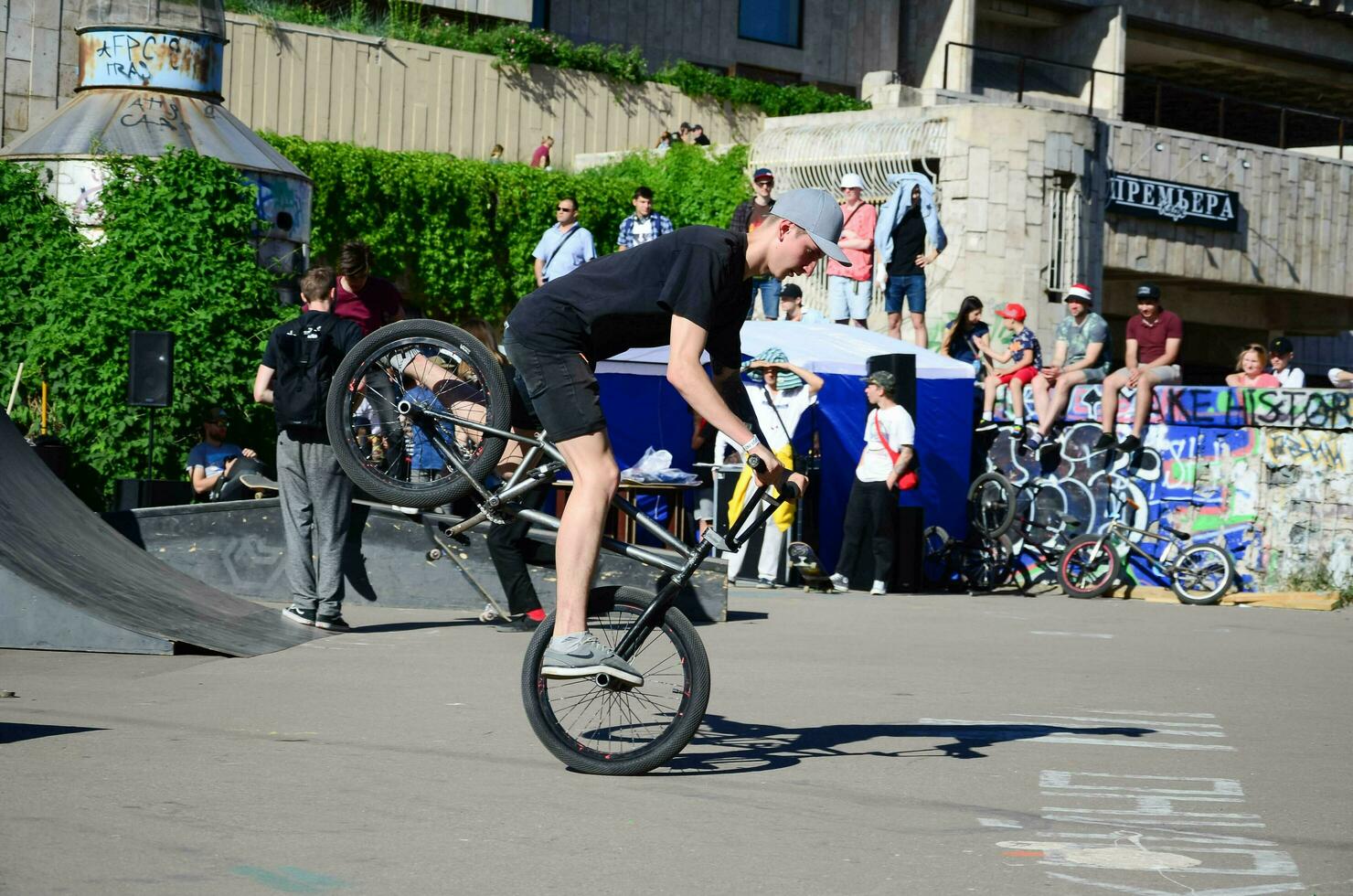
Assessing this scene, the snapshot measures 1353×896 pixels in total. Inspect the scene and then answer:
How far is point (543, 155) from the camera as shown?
91.2 ft

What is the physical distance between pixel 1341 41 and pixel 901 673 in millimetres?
40244

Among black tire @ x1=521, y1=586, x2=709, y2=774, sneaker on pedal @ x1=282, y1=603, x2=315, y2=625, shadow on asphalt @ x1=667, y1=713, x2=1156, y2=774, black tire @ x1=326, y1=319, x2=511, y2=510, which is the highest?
black tire @ x1=326, y1=319, x2=511, y2=510

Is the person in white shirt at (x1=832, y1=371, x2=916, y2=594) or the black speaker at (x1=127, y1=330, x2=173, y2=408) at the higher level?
the black speaker at (x1=127, y1=330, x2=173, y2=408)

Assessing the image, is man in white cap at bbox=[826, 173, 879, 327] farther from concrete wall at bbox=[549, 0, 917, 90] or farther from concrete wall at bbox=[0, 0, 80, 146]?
concrete wall at bbox=[549, 0, 917, 90]

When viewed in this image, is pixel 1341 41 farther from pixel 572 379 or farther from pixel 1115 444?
pixel 572 379

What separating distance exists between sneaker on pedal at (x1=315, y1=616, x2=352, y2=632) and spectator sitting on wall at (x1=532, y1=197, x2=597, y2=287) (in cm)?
858

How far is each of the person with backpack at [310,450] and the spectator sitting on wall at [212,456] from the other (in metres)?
3.40

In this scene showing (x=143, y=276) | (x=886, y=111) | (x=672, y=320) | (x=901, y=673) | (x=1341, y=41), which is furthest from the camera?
(x=1341, y=41)

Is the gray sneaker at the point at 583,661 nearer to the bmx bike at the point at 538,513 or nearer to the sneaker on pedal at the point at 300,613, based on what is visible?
the bmx bike at the point at 538,513

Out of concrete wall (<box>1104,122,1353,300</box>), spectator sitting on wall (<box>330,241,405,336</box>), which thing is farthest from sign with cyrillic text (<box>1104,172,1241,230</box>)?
spectator sitting on wall (<box>330,241,405,336</box>)

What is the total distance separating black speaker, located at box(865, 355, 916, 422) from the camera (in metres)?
16.0

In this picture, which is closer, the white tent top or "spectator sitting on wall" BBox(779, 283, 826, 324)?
the white tent top

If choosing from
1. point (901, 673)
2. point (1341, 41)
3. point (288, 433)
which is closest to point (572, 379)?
point (901, 673)

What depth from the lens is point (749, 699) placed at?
800cm
